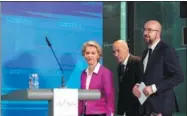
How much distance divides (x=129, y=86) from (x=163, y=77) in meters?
0.49

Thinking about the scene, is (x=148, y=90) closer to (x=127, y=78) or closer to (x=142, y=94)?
(x=142, y=94)

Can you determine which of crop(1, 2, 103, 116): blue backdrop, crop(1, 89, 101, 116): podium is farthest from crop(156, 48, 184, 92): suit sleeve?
crop(1, 2, 103, 116): blue backdrop

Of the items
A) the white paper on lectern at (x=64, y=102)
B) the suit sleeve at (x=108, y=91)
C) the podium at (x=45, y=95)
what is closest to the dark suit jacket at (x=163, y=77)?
the suit sleeve at (x=108, y=91)

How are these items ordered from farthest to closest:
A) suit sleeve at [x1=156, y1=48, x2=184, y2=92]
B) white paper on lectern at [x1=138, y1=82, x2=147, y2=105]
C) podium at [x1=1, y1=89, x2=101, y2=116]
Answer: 1. white paper on lectern at [x1=138, y1=82, x2=147, y2=105]
2. suit sleeve at [x1=156, y1=48, x2=184, y2=92]
3. podium at [x1=1, y1=89, x2=101, y2=116]

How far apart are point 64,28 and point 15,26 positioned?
2.73 feet

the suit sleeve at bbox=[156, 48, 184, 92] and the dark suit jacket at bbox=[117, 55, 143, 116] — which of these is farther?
the dark suit jacket at bbox=[117, 55, 143, 116]

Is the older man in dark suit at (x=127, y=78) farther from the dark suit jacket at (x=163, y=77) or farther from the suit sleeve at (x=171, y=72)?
the suit sleeve at (x=171, y=72)

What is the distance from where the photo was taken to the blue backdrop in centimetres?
748

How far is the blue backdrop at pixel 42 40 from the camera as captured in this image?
24.5 ft

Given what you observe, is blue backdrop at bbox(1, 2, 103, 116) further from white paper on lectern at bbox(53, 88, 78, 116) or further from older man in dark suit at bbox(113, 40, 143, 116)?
white paper on lectern at bbox(53, 88, 78, 116)

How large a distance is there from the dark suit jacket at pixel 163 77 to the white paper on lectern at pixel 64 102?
39.3 inches

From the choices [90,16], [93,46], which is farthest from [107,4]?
[93,46]

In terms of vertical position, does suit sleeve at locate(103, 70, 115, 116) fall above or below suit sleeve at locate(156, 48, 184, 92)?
below

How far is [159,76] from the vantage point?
16.9ft
